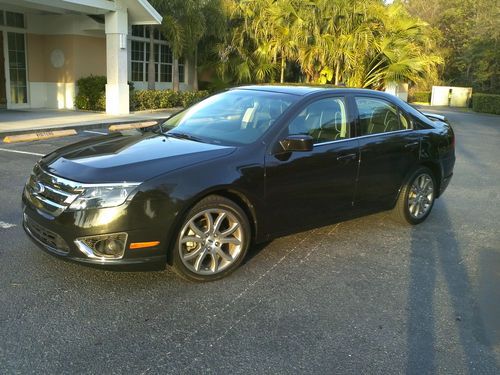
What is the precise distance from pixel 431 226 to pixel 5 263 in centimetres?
448

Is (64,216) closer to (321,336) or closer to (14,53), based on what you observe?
(321,336)

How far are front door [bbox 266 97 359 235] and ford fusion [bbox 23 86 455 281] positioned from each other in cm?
1

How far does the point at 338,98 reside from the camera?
5.06 meters

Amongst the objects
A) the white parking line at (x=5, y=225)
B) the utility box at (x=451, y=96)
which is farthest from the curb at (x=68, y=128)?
the utility box at (x=451, y=96)

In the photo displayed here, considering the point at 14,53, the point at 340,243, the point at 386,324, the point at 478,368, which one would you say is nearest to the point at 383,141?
the point at 340,243

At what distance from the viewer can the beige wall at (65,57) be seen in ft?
58.2

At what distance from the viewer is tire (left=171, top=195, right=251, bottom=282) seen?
3939mm

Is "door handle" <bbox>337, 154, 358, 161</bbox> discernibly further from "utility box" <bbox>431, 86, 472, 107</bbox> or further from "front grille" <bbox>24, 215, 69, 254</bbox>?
"utility box" <bbox>431, 86, 472, 107</bbox>

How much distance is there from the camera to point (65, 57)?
58.5ft

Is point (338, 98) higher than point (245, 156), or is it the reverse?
point (338, 98)

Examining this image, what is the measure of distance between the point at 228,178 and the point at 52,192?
1.32 metres

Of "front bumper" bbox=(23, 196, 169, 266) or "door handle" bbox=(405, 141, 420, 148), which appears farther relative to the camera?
"door handle" bbox=(405, 141, 420, 148)

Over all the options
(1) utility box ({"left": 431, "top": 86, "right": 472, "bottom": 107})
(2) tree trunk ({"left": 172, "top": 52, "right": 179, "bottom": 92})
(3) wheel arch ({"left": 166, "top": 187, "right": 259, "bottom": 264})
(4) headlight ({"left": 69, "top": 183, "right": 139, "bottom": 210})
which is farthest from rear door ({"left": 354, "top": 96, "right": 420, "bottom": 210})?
(1) utility box ({"left": 431, "top": 86, "right": 472, "bottom": 107})

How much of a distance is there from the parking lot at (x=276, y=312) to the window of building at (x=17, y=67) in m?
13.8
